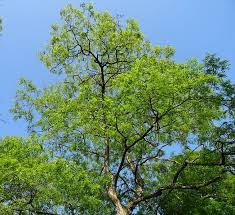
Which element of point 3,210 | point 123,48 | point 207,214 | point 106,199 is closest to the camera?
point 3,210

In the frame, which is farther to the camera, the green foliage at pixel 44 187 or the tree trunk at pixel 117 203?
the tree trunk at pixel 117 203

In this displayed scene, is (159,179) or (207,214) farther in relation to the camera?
(159,179)

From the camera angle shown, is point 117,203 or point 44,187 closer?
point 44,187

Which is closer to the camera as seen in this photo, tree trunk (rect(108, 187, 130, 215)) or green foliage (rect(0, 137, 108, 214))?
green foliage (rect(0, 137, 108, 214))

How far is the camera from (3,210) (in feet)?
56.7

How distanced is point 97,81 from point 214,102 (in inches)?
359

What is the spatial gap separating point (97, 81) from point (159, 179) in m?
6.56

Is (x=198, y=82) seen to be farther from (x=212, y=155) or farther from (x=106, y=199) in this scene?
(x=106, y=199)

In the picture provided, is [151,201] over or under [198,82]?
under

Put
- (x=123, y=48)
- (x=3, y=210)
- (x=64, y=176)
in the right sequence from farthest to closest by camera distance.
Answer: (x=123, y=48) < (x=64, y=176) < (x=3, y=210)

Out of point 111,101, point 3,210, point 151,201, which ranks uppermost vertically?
point 111,101

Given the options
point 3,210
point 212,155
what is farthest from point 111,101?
point 3,210

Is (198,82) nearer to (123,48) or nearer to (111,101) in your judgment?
(111,101)

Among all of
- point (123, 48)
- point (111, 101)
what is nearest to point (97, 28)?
point (123, 48)
